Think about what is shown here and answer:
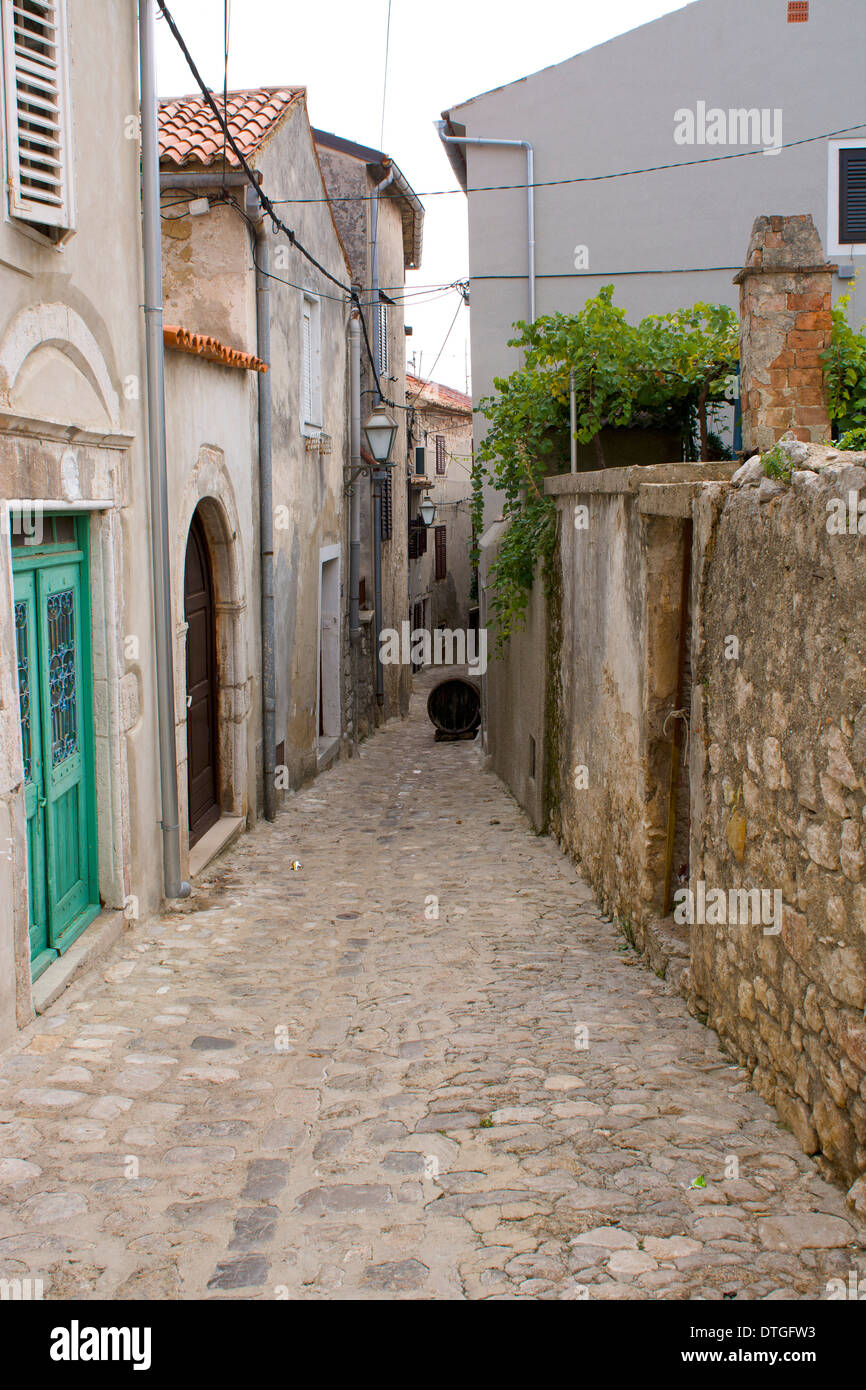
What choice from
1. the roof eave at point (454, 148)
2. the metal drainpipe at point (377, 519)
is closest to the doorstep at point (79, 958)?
the roof eave at point (454, 148)

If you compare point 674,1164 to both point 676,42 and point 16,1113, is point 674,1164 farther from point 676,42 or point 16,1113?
point 676,42

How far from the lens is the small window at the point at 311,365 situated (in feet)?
40.6

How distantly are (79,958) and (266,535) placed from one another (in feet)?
17.7

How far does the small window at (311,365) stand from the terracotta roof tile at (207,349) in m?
2.90

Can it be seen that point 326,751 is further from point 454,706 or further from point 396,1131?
point 396,1131

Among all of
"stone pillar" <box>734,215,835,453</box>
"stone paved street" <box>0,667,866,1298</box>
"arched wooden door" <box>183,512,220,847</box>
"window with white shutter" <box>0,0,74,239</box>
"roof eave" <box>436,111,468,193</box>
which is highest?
"roof eave" <box>436,111,468,193</box>

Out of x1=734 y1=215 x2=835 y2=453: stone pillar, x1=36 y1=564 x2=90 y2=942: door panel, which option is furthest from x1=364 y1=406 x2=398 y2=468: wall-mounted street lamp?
x1=36 y1=564 x2=90 y2=942: door panel

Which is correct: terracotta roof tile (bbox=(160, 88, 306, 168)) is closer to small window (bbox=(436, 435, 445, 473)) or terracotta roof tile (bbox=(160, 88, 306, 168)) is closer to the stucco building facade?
the stucco building facade

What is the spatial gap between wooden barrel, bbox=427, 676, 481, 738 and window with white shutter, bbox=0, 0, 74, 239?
510 inches

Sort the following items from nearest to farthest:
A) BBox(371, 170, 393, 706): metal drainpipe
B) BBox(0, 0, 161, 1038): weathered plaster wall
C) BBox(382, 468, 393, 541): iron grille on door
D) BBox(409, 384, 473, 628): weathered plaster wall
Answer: BBox(0, 0, 161, 1038): weathered plaster wall → BBox(371, 170, 393, 706): metal drainpipe → BBox(382, 468, 393, 541): iron grille on door → BBox(409, 384, 473, 628): weathered plaster wall

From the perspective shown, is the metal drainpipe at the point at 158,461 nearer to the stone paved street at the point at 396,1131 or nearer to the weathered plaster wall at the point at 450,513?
the stone paved street at the point at 396,1131

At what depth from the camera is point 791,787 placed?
11.7 feet

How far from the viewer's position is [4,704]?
4.44 meters

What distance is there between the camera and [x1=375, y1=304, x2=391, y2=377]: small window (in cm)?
1988
